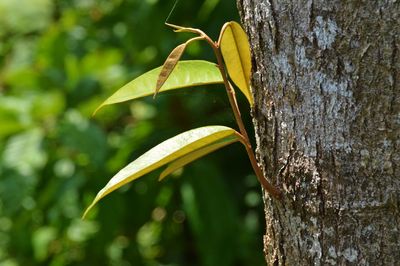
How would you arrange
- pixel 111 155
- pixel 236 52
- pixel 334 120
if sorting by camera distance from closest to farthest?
pixel 334 120 → pixel 236 52 → pixel 111 155

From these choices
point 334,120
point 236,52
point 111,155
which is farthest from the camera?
point 111,155

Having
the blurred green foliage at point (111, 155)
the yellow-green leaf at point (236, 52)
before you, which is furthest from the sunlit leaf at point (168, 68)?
the blurred green foliage at point (111, 155)

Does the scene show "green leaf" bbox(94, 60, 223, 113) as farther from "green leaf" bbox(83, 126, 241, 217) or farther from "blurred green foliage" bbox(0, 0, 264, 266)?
"blurred green foliage" bbox(0, 0, 264, 266)

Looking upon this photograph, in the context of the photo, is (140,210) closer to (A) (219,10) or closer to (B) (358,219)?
(A) (219,10)

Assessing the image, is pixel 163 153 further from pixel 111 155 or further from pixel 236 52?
pixel 111 155

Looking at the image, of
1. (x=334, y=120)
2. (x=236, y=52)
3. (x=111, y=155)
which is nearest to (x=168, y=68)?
(x=236, y=52)

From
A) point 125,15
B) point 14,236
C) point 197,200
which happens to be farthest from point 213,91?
point 14,236

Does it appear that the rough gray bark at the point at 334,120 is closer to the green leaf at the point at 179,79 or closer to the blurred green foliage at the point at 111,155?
the green leaf at the point at 179,79
